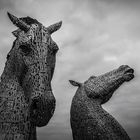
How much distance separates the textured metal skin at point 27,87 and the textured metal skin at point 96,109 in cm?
151

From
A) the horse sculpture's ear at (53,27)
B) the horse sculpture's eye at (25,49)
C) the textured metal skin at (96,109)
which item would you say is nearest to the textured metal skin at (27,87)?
the horse sculpture's eye at (25,49)

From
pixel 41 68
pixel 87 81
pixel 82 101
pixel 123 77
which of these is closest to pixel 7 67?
pixel 41 68

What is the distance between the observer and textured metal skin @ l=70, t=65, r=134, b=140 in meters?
3.61

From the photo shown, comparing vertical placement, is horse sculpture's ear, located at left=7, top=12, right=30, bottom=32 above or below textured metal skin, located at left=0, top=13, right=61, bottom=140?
above

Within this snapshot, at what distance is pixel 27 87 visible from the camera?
2139 millimetres

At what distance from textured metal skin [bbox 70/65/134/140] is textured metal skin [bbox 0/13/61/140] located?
1514 millimetres

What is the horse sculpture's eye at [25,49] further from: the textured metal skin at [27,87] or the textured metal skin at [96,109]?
the textured metal skin at [96,109]

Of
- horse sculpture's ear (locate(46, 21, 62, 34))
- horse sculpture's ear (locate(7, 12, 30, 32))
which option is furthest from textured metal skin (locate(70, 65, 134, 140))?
horse sculpture's ear (locate(7, 12, 30, 32))

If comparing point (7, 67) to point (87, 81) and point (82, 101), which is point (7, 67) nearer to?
point (82, 101)

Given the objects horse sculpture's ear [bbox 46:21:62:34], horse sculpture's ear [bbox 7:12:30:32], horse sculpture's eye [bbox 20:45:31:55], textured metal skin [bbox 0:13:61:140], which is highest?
horse sculpture's ear [bbox 46:21:62:34]

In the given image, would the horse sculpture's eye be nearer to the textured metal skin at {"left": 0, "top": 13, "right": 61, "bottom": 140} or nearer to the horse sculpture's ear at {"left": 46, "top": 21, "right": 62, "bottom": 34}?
the textured metal skin at {"left": 0, "top": 13, "right": 61, "bottom": 140}

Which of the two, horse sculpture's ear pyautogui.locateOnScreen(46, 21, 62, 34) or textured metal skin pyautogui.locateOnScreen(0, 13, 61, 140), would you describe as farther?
horse sculpture's ear pyautogui.locateOnScreen(46, 21, 62, 34)

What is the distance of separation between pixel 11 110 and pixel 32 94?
263 mm

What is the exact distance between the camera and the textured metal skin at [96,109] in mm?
3607
